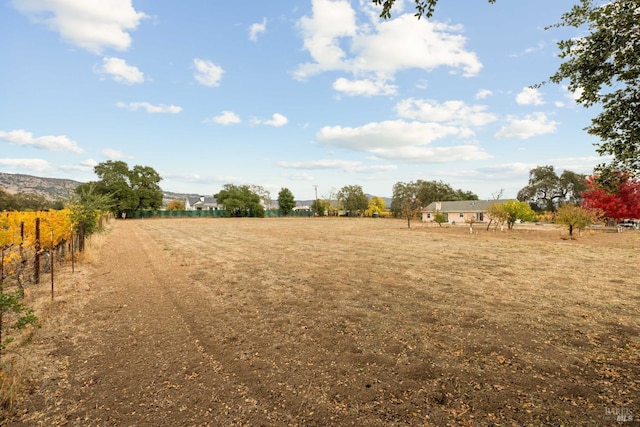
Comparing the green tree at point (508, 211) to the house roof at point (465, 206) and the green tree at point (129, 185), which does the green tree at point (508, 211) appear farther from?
the green tree at point (129, 185)

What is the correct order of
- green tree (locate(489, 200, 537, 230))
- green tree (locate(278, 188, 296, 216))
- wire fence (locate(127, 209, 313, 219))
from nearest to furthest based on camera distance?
green tree (locate(489, 200, 537, 230)), wire fence (locate(127, 209, 313, 219)), green tree (locate(278, 188, 296, 216))

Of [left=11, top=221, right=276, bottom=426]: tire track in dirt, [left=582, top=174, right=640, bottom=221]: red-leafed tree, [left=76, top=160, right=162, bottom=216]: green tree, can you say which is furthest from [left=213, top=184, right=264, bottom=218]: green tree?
[left=11, top=221, right=276, bottom=426]: tire track in dirt

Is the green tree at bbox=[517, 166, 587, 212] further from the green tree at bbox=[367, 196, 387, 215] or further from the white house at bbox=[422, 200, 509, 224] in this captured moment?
the green tree at bbox=[367, 196, 387, 215]

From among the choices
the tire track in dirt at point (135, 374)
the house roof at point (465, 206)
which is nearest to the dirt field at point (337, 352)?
the tire track in dirt at point (135, 374)

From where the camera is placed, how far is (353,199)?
9938 centimetres

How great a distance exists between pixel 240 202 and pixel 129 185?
26036mm

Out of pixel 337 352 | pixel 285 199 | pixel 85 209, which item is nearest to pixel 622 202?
pixel 337 352

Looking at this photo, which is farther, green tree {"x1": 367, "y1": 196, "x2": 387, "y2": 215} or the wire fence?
green tree {"x1": 367, "y1": 196, "x2": 387, "y2": 215}

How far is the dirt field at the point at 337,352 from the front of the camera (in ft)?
13.5

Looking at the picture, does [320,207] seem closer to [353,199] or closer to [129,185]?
[353,199]

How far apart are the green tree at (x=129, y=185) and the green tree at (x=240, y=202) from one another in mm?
16660

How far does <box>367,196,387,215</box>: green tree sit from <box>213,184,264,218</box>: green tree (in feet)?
117

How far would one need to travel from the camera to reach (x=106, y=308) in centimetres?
833

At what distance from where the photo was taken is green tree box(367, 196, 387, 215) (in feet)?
325
